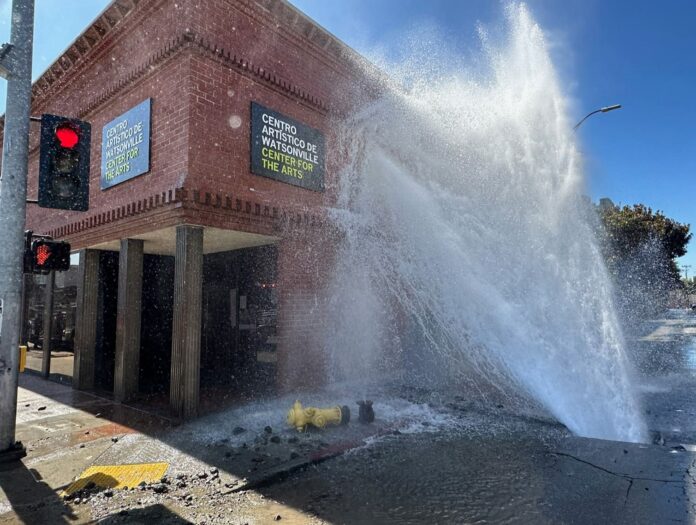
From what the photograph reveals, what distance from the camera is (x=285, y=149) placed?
938 cm

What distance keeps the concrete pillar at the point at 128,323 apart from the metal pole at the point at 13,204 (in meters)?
3.04

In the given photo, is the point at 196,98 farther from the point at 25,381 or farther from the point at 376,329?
the point at 25,381

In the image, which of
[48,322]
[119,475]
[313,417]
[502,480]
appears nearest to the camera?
[502,480]

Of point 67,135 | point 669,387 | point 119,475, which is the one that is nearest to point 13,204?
point 67,135

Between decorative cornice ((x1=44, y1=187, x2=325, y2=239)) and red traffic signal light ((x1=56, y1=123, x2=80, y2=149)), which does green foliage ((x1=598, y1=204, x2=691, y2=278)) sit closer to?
decorative cornice ((x1=44, y1=187, x2=325, y2=239))

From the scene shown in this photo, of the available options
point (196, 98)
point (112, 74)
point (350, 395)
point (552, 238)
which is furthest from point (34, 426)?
point (552, 238)

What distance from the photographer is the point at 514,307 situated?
10.3 meters

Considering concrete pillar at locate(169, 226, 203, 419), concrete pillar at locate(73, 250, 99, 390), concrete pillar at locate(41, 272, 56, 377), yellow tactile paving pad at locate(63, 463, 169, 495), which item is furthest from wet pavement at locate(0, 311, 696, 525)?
concrete pillar at locate(41, 272, 56, 377)

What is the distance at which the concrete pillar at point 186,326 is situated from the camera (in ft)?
24.8

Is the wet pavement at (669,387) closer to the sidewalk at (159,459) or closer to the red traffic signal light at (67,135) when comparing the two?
the sidewalk at (159,459)

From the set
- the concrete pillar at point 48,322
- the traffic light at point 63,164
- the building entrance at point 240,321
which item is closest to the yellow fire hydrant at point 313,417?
the building entrance at point 240,321

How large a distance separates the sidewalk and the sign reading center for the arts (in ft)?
15.5

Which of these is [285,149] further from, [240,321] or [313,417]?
[313,417]

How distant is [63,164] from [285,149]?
Answer: 4.33 meters
